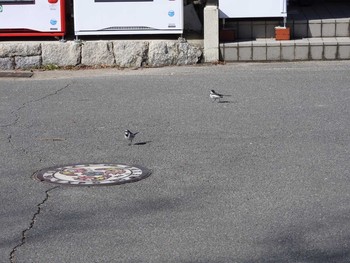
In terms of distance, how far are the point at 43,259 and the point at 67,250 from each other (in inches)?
7.8

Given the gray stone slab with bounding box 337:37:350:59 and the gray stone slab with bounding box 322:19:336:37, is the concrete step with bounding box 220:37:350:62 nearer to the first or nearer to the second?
the gray stone slab with bounding box 337:37:350:59

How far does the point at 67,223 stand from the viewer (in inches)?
238

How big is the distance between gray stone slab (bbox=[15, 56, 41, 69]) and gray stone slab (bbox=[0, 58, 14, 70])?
7 centimetres

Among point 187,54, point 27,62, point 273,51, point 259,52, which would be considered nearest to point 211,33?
point 187,54

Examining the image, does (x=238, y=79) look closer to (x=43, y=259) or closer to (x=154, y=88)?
(x=154, y=88)

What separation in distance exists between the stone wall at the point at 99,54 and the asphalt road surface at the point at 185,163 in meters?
0.44

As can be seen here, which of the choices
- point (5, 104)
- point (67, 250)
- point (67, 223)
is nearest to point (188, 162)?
point (67, 223)

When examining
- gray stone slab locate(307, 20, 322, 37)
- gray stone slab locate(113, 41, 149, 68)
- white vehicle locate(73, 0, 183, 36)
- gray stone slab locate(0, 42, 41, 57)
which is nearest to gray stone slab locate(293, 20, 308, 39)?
gray stone slab locate(307, 20, 322, 37)

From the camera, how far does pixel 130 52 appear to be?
12.8 m

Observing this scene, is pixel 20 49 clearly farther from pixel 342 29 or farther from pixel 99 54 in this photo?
pixel 342 29

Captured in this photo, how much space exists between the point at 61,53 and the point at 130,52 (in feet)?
3.42

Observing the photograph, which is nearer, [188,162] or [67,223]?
[67,223]

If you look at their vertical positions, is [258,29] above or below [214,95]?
above

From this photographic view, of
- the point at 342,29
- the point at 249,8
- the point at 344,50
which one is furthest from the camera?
the point at 342,29
